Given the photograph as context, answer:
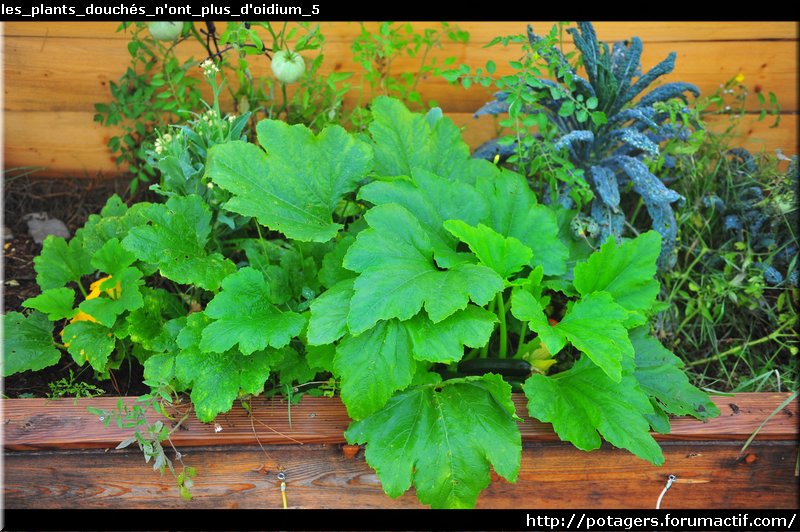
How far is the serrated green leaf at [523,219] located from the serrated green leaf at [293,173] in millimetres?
360

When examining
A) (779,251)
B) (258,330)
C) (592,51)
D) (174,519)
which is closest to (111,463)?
(174,519)

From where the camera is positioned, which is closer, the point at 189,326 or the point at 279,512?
the point at 189,326

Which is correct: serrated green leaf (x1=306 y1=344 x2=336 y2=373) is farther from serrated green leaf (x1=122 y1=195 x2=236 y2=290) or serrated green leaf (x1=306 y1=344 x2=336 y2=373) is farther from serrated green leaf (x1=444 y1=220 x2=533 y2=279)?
serrated green leaf (x1=444 y1=220 x2=533 y2=279)

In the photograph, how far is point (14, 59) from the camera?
2.33 m

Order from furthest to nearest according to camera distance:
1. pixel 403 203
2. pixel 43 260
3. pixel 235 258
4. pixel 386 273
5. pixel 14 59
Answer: pixel 14 59 < pixel 235 258 < pixel 43 260 < pixel 403 203 < pixel 386 273

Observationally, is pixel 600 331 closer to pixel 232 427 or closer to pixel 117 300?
pixel 232 427

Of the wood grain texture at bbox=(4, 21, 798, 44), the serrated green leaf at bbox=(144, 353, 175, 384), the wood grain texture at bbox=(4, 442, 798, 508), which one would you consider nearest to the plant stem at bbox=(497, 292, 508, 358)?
the wood grain texture at bbox=(4, 442, 798, 508)

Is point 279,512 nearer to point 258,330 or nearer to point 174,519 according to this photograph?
point 174,519

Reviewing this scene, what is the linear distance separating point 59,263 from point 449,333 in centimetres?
117

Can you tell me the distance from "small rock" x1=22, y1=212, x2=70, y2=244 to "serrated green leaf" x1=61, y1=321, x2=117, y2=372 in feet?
2.30

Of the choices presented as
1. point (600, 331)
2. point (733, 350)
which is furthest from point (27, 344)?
point (733, 350)

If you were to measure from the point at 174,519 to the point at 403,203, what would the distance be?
1.13 m

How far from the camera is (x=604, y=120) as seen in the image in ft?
6.25

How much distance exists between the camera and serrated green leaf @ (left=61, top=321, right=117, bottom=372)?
66.6 inches
